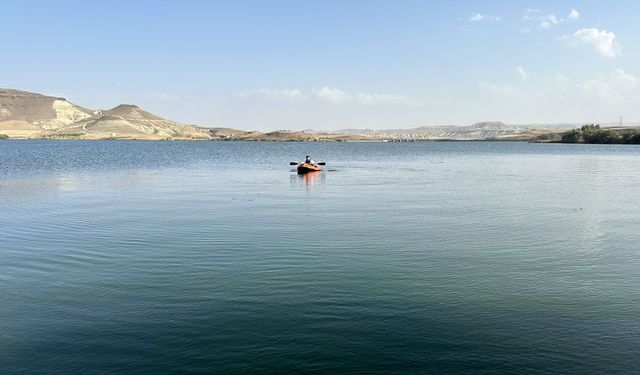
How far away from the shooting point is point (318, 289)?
18844 millimetres

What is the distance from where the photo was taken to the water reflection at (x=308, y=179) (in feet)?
197

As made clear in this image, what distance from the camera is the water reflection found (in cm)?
6000

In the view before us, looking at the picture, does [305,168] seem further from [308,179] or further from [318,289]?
[318,289]

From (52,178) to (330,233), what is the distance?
46918mm

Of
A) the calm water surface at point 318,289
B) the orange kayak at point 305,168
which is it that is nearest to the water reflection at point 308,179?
the orange kayak at point 305,168

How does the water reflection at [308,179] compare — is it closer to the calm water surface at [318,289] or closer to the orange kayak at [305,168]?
the orange kayak at [305,168]

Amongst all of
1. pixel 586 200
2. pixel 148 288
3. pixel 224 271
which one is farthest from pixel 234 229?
pixel 586 200

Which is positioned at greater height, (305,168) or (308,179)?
(305,168)

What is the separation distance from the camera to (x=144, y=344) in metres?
14.3

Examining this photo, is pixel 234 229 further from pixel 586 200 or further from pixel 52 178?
pixel 52 178

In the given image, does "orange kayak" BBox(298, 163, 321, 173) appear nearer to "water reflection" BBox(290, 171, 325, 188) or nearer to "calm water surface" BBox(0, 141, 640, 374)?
"water reflection" BBox(290, 171, 325, 188)

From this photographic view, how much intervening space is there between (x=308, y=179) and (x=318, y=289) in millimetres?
47327

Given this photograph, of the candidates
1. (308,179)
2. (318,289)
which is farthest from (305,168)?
(318,289)

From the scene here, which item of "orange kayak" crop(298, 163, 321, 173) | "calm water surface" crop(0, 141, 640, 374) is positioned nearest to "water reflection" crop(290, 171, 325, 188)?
"orange kayak" crop(298, 163, 321, 173)
